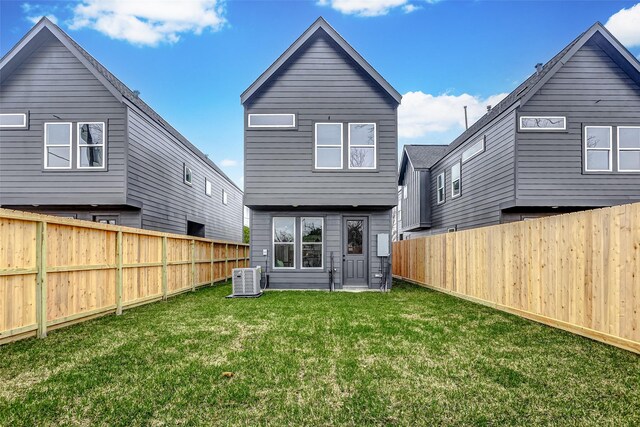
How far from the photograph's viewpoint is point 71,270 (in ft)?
20.1

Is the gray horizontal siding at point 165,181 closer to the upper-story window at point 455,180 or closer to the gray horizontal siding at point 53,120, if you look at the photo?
the gray horizontal siding at point 53,120

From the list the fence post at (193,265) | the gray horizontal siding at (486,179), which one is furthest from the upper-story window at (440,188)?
the fence post at (193,265)

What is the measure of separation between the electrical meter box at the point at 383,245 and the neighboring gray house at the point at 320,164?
0.10 ft

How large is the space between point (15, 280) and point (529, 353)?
7.09 m

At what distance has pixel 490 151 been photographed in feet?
40.6

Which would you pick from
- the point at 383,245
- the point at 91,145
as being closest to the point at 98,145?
the point at 91,145

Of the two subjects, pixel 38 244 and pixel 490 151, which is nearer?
pixel 38 244

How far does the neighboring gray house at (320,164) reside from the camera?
36.0ft

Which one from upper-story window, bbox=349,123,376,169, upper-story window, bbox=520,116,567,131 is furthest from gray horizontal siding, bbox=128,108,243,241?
upper-story window, bbox=520,116,567,131

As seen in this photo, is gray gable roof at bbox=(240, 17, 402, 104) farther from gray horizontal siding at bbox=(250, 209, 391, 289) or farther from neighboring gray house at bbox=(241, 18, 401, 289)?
gray horizontal siding at bbox=(250, 209, 391, 289)

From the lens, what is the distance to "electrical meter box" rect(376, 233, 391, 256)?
436 inches

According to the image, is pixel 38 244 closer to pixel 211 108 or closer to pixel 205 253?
pixel 205 253

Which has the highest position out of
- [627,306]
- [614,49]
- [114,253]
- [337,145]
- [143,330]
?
[614,49]

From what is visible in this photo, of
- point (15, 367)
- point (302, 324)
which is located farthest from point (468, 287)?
point (15, 367)
